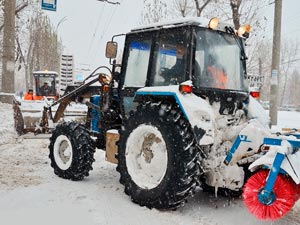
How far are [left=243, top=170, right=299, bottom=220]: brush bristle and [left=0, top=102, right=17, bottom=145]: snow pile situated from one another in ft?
21.4

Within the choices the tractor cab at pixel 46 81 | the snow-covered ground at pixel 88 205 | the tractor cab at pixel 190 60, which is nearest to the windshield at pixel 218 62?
the tractor cab at pixel 190 60

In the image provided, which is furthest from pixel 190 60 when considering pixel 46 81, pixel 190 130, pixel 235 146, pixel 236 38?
pixel 46 81

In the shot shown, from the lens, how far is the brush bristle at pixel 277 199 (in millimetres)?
3314

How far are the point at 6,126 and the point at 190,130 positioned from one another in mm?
8150

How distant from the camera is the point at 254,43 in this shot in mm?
19062

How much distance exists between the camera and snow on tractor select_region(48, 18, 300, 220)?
3.52 m

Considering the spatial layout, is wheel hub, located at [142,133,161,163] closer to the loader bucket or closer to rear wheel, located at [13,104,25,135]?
the loader bucket

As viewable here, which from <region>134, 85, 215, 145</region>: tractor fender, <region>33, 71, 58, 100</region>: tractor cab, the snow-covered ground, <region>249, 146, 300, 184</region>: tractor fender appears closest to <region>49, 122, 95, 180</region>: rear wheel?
the snow-covered ground

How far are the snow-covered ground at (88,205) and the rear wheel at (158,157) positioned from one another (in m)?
0.19

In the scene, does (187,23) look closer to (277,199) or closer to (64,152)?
(277,199)

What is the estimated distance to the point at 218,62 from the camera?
4.53 meters

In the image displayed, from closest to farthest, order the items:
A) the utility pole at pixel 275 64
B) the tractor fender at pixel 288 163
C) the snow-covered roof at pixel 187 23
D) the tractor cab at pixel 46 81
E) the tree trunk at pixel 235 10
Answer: the tractor fender at pixel 288 163 < the snow-covered roof at pixel 187 23 < the utility pole at pixel 275 64 < the tree trunk at pixel 235 10 < the tractor cab at pixel 46 81

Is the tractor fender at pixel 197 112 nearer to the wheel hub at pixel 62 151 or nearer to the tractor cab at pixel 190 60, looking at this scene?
the tractor cab at pixel 190 60

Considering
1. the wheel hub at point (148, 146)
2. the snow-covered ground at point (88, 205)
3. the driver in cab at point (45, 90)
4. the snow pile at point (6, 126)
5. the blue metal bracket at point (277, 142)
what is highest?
the driver in cab at point (45, 90)
